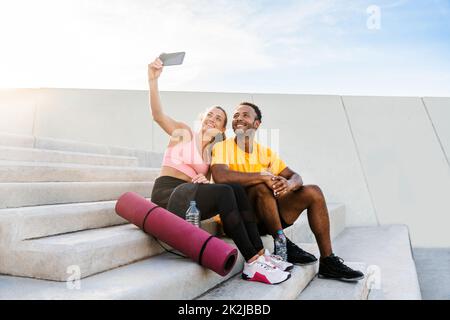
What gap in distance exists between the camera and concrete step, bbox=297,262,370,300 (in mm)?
1791

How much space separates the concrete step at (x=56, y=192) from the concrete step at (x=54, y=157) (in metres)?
0.58

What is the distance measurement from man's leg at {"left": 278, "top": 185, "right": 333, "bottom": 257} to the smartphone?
34.0 inches

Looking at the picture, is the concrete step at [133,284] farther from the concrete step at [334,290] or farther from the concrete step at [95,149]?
the concrete step at [95,149]

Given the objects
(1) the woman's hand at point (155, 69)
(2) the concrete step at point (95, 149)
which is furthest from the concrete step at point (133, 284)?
(2) the concrete step at point (95, 149)

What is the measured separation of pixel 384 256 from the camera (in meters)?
2.95

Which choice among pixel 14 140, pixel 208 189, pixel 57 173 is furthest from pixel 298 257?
pixel 14 140

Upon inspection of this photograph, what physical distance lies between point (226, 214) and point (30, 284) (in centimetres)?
80

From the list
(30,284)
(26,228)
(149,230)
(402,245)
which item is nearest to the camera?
(30,284)

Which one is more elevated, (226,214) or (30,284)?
(226,214)

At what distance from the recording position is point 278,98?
17.3ft

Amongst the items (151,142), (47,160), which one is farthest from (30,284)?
(151,142)

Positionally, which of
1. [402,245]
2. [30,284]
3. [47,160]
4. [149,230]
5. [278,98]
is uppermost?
[278,98]
